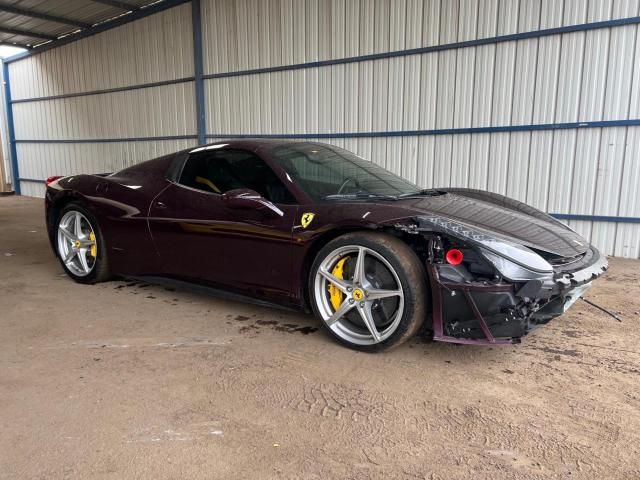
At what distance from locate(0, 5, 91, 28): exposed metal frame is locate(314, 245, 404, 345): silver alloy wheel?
38.8 ft

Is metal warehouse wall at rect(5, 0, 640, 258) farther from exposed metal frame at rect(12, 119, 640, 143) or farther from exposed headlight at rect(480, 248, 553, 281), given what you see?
exposed headlight at rect(480, 248, 553, 281)

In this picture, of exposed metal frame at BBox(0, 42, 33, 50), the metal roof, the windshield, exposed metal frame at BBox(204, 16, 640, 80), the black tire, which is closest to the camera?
the windshield

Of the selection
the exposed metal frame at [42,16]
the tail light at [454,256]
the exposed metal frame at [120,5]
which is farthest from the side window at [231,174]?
the exposed metal frame at [42,16]

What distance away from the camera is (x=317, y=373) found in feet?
Answer: 8.79

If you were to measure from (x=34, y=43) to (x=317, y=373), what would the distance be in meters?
15.6

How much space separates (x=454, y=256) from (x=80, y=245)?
11.4ft

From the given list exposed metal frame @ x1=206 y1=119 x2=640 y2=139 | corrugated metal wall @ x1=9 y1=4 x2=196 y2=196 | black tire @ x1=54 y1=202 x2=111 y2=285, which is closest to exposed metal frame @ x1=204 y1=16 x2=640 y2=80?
exposed metal frame @ x1=206 y1=119 x2=640 y2=139

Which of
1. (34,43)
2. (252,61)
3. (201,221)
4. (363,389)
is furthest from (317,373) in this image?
(34,43)

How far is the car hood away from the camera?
107 inches

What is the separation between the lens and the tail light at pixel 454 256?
8.39ft

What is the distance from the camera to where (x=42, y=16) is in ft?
37.8

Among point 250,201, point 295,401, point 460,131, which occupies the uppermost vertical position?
point 460,131

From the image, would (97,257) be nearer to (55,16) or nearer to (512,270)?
(512,270)

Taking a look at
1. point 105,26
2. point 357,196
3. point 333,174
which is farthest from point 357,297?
point 105,26
